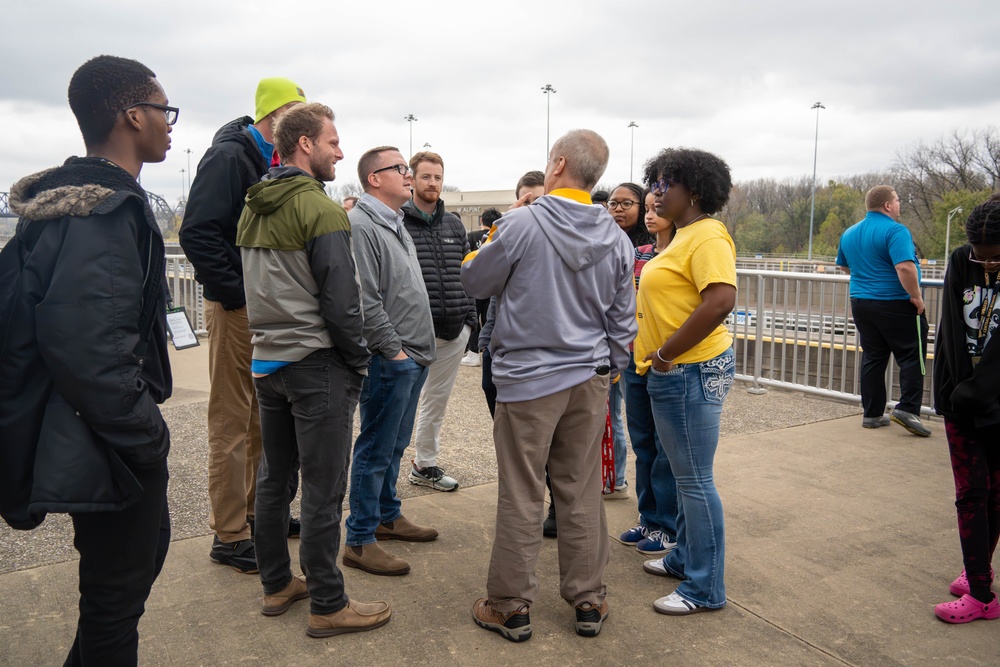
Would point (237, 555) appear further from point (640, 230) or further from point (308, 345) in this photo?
point (640, 230)

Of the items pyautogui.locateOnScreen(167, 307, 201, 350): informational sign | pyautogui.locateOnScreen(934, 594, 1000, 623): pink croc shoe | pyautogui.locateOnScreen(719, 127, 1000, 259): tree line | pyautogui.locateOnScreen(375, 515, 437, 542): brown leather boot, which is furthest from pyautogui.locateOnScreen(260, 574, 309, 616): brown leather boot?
pyautogui.locateOnScreen(719, 127, 1000, 259): tree line

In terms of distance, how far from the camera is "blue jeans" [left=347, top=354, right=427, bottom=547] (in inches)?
152

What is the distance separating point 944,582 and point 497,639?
2.29 metres

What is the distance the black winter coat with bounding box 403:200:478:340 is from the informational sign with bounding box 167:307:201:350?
149cm

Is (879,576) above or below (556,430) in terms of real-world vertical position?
below

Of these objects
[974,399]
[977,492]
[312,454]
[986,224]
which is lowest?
[977,492]

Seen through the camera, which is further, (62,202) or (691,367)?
(691,367)

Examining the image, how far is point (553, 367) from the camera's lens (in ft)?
10.6

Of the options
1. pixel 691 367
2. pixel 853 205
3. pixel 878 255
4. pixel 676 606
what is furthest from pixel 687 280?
pixel 853 205

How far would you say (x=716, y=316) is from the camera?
10.9 ft

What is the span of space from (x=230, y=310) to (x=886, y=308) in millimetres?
5472

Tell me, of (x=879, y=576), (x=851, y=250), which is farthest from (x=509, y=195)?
(x=879, y=576)

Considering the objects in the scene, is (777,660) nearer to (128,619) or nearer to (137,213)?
(128,619)

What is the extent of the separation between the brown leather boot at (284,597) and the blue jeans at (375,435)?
0.42 meters
